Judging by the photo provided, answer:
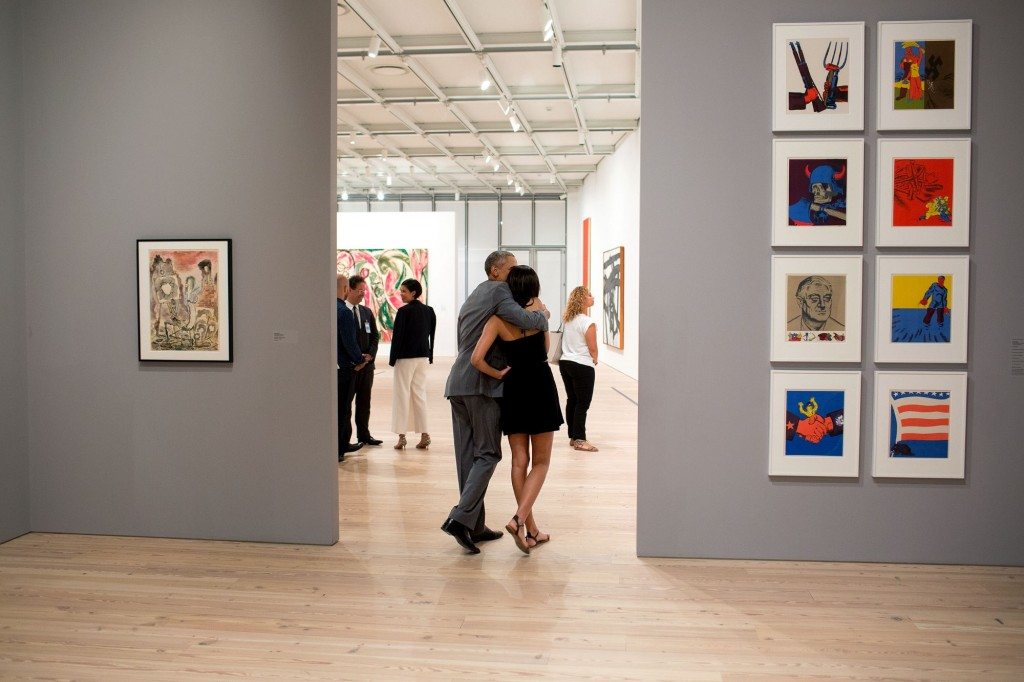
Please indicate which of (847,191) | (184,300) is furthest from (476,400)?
(847,191)

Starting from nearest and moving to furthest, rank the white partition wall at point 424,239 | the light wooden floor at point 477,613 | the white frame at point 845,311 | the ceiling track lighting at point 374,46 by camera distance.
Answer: the light wooden floor at point 477,613, the white frame at point 845,311, the ceiling track lighting at point 374,46, the white partition wall at point 424,239

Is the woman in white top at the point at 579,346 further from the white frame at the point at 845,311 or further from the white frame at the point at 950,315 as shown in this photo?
the white frame at the point at 950,315

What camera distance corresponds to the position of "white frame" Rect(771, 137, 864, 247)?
4.39 metres

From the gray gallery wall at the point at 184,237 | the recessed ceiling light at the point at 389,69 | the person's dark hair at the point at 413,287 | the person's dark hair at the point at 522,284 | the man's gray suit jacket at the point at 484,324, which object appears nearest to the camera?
the man's gray suit jacket at the point at 484,324

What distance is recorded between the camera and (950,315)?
4.41 metres

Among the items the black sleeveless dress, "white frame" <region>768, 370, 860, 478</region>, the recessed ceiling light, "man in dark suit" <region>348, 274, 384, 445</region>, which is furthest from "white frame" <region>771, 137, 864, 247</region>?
the recessed ceiling light

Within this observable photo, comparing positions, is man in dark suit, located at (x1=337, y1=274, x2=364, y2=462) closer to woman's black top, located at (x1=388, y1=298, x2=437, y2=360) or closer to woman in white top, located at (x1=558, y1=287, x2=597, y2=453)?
woman's black top, located at (x1=388, y1=298, x2=437, y2=360)

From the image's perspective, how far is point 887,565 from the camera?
4484 mm

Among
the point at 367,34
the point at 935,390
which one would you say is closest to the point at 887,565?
the point at 935,390

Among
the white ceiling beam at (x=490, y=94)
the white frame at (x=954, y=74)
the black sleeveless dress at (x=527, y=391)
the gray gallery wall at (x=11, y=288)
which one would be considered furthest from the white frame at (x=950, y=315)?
the white ceiling beam at (x=490, y=94)

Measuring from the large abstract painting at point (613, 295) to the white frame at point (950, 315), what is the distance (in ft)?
36.2

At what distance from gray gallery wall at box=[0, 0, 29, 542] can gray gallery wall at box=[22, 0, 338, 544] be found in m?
0.06

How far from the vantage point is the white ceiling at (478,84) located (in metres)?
9.25

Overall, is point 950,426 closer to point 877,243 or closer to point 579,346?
point 877,243
